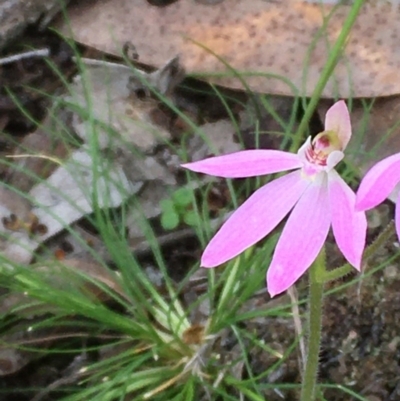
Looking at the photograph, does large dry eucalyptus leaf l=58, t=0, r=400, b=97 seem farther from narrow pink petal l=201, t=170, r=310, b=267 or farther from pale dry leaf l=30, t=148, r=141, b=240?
narrow pink petal l=201, t=170, r=310, b=267

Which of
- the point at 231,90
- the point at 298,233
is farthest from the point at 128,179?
the point at 298,233

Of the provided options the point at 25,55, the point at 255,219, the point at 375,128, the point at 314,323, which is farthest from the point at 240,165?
the point at 25,55

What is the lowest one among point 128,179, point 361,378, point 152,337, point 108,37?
point 361,378

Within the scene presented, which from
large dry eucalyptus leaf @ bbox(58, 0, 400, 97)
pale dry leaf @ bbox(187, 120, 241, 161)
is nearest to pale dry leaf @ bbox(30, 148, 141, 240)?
pale dry leaf @ bbox(187, 120, 241, 161)

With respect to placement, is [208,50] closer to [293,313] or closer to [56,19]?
[56,19]

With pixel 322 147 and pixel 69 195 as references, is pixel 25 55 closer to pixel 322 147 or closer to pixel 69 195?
pixel 69 195

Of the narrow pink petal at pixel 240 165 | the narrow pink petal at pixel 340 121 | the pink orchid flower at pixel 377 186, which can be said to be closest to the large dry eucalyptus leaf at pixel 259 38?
the narrow pink petal at pixel 340 121

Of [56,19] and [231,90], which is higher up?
[56,19]
